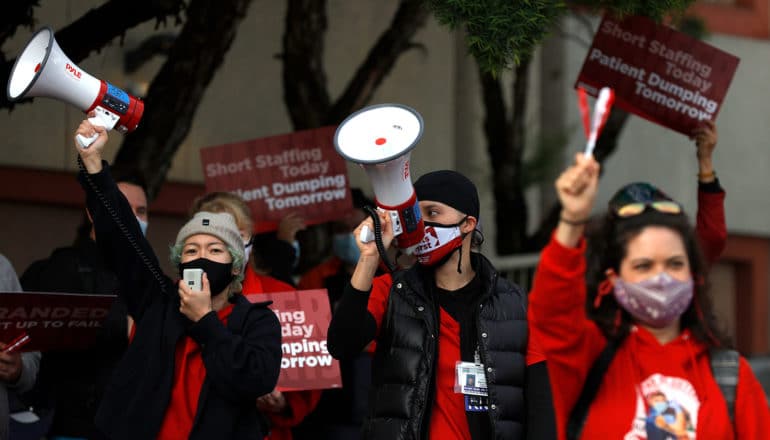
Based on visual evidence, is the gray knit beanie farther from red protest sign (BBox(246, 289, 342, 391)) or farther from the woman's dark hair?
the woman's dark hair

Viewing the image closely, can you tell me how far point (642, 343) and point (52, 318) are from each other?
2322 mm

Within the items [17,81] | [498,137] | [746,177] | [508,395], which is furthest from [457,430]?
[746,177]

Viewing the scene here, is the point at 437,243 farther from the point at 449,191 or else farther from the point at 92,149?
the point at 92,149

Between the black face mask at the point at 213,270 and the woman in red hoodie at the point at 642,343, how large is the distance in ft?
4.51

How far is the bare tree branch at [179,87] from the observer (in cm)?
830

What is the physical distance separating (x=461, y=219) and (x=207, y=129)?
6573 mm

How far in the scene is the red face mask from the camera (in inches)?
197

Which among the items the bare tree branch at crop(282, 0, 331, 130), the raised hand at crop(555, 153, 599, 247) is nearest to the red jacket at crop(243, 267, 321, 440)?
the raised hand at crop(555, 153, 599, 247)

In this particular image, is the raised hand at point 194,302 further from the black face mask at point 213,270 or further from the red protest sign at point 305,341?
the red protest sign at point 305,341

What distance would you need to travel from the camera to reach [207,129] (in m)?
11.4

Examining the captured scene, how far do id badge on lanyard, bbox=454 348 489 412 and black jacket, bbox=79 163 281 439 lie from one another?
0.65 metres

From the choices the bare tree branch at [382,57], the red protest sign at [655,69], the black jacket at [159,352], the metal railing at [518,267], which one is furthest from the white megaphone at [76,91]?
the metal railing at [518,267]

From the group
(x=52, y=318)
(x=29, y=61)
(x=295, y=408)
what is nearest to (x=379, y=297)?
(x=295, y=408)

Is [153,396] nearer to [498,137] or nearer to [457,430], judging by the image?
[457,430]
